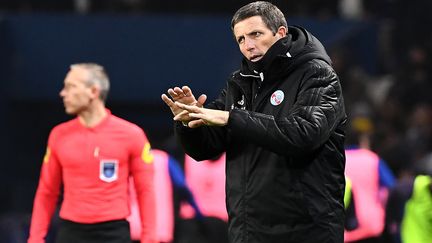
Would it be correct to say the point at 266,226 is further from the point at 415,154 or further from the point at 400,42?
the point at 400,42

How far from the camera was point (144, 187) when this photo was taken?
21.5ft

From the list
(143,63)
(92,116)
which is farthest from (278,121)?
(143,63)

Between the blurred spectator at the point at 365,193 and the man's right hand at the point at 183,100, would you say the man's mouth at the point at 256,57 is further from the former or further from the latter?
the blurred spectator at the point at 365,193

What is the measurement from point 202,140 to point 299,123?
0.53m

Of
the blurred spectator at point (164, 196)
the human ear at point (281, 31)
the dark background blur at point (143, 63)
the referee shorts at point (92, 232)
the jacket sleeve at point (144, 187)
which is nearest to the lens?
the human ear at point (281, 31)

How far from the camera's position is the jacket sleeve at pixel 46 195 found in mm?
6434

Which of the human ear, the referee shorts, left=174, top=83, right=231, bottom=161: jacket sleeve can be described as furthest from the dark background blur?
the human ear

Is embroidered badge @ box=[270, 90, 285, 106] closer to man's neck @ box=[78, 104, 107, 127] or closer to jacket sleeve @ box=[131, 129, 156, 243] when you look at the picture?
jacket sleeve @ box=[131, 129, 156, 243]

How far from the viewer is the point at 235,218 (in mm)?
4633

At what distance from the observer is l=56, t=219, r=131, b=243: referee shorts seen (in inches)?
251

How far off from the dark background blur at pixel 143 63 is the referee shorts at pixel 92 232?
4209 millimetres

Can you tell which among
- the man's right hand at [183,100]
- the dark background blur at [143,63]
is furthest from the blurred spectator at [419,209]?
the dark background blur at [143,63]

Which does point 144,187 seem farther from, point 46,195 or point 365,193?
point 365,193

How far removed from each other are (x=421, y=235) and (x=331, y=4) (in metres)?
6.22
